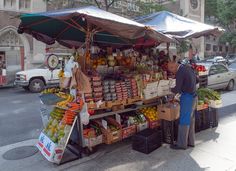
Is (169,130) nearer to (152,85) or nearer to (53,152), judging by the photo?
(152,85)

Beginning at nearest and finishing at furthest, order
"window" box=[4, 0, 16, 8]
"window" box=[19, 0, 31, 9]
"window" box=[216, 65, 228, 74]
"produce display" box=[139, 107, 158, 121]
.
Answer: "produce display" box=[139, 107, 158, 121] < "window" box=[216, 65, 228, 74] < "window" box=[4, 0, 16, 8] < "window" box=[19, 0, 31, 9]

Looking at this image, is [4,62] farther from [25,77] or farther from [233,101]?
[233,101]

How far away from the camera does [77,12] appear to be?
3967 millimetres

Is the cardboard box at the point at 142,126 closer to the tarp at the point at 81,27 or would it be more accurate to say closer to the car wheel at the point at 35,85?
the tarp at the point at 81,27

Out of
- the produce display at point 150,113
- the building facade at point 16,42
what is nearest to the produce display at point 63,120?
the produce display at point 150,113

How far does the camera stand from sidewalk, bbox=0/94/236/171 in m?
4.51

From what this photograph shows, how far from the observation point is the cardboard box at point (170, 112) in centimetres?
539

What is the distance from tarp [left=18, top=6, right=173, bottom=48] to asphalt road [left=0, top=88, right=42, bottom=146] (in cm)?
249

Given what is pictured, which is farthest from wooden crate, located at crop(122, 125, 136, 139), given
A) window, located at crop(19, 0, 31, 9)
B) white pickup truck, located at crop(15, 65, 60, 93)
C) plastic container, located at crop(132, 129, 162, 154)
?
window, located at crop(19, 0, 31, 9)

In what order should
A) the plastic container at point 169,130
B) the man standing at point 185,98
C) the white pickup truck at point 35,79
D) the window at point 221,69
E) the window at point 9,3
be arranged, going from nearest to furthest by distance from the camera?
1. the man standing at point 185,98
2. the plastic container at point 169,130
3. the window at point 221,69
4. the white pickup truck at point 35,79
5. the window at point 9,3

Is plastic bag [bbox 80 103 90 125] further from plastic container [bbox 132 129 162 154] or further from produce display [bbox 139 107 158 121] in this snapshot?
produce display [bbox 139 107 158 121]

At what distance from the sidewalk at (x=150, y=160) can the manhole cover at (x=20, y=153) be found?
0.48ft

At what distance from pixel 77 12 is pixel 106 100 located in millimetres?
1853

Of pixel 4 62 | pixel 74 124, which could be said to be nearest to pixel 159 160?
pixel 74 124
